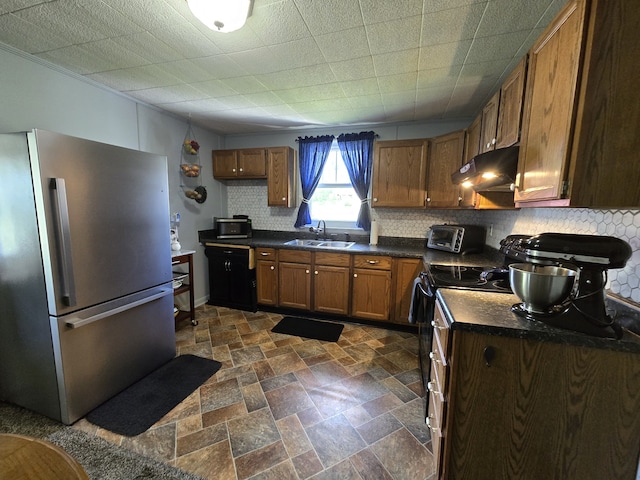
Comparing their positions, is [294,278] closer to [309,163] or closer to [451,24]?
[309,163]

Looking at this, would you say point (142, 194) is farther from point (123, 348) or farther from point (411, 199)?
point (411, 199)

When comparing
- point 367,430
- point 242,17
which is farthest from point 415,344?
point 242,17

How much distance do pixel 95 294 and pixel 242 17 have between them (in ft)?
6.11

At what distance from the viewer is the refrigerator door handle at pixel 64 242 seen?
1474 millimetres

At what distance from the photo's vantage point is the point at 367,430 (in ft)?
5.43

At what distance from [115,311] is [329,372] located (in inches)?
65.4

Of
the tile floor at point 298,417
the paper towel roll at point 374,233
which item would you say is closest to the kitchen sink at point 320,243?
the paper towel roll at point 374,233

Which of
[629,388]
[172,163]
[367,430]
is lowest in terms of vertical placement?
[367,430]

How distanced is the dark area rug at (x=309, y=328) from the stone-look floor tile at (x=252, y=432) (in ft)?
3.60

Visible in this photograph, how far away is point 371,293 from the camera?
3.01 metres

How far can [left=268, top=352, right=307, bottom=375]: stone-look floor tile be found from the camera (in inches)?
88.2

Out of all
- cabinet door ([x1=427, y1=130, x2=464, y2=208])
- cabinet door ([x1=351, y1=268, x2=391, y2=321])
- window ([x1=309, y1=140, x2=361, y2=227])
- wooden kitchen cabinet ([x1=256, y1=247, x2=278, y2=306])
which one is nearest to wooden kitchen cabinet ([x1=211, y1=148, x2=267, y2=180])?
window ([x1=309, y1=140, x2=361, y2=227])

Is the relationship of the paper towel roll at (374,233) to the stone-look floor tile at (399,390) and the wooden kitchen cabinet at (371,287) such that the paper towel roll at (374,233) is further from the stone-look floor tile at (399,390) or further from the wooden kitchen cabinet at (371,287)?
the stone-look floor tile at (399,390)

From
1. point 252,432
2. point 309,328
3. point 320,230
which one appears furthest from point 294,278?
point 252,432
